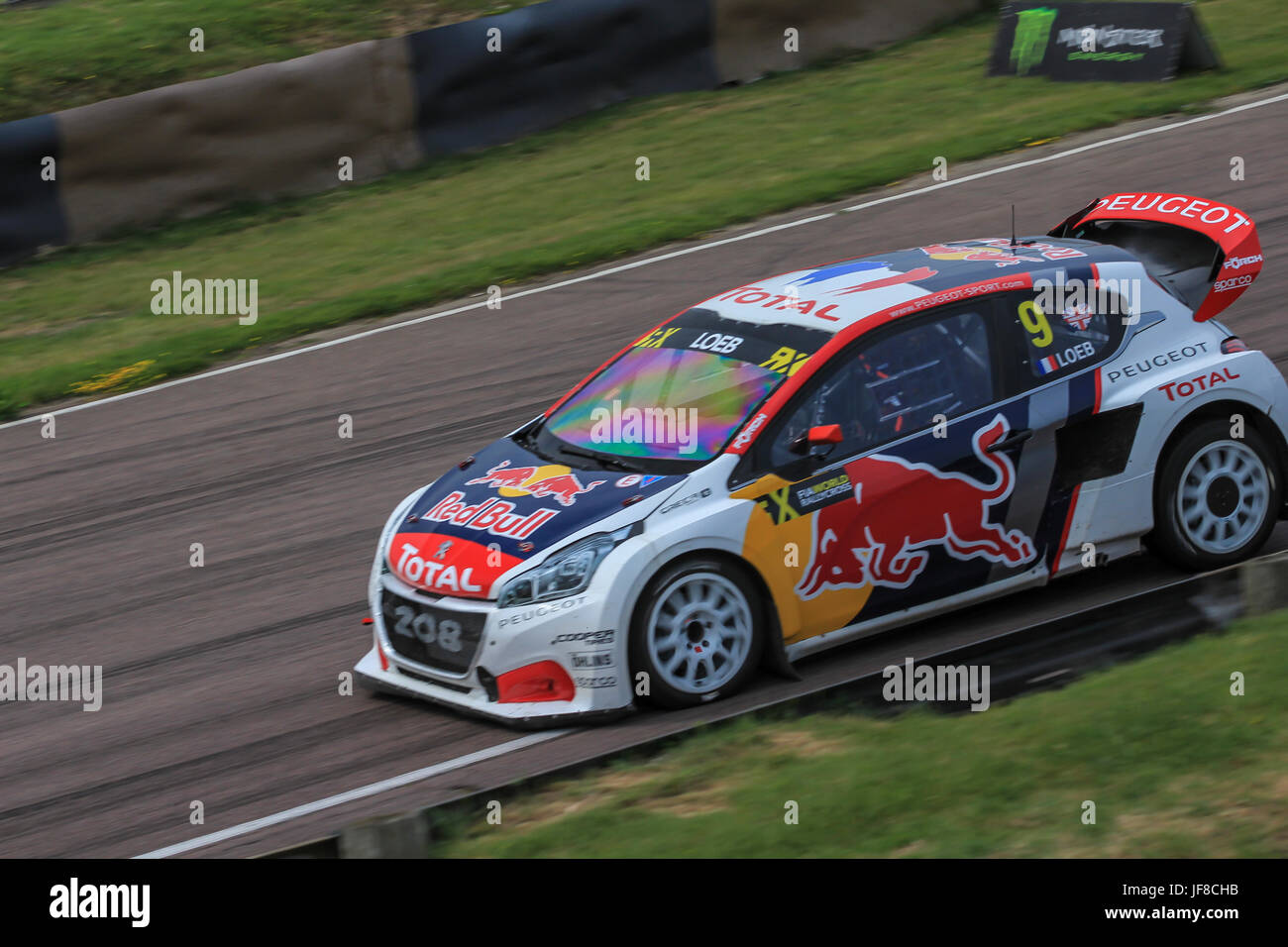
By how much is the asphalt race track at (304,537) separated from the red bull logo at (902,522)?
0.43m

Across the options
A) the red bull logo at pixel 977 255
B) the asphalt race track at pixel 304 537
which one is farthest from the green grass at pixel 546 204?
the red bull logo at pixel 977 255

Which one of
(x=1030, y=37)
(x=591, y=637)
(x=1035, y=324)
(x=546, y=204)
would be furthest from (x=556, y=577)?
(x=1030, y=37)

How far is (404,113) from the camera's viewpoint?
1720 cm

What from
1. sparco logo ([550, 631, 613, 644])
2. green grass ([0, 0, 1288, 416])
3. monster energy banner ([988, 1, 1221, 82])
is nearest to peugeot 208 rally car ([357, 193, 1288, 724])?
sparco logo ([550, 631, 613, 644])

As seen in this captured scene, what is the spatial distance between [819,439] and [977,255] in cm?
174

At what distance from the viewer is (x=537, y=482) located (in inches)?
297

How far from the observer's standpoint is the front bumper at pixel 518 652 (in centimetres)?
692

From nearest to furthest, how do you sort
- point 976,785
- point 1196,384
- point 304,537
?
point 976,785
point 1196,384
point 304,537

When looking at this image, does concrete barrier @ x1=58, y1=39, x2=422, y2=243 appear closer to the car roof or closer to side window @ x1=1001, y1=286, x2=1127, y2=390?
the car roof

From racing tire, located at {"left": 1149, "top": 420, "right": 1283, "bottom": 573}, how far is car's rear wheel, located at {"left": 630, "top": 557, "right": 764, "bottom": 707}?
2.18m

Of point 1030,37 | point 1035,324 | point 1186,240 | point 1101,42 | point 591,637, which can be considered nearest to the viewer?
point 591,637

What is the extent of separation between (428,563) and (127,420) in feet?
18.5

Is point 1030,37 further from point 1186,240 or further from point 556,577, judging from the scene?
point 556,577
